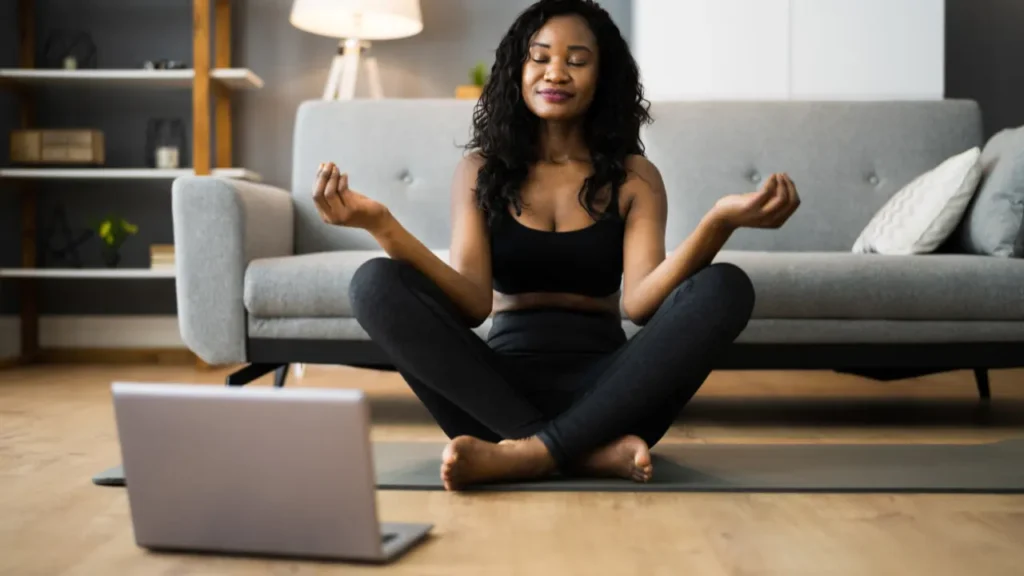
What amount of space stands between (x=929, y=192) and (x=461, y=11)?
2232 millimetres

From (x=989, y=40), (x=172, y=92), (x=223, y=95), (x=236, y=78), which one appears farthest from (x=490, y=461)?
(x=989, y=40)

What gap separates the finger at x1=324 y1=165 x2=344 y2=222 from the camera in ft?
4.37

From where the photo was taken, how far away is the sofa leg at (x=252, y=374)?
7.87 feet

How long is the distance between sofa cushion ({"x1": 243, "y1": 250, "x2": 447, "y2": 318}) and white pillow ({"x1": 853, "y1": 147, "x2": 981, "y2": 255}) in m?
1.28

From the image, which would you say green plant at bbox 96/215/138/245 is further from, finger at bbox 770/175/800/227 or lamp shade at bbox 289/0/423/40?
finger at bbox 770/175/800/227

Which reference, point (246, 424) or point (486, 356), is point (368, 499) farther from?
point (486, 356)

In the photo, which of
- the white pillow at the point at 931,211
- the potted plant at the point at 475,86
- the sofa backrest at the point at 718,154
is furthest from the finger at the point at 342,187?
the potted plant at the point at 475,86

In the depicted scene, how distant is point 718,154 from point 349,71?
1.54m

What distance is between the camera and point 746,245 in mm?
2809

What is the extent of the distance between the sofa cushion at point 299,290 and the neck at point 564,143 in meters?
0.65

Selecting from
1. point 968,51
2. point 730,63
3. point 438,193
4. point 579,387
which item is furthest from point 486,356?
point 968,51

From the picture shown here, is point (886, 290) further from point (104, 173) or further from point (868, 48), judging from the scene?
point (104, 173)

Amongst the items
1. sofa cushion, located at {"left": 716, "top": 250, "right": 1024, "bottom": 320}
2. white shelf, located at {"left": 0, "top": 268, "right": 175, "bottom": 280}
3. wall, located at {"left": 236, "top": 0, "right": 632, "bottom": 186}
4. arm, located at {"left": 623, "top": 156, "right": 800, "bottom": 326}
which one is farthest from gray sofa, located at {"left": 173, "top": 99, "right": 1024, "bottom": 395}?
wall, located at {"left": 236, "top": 0, "right": 632, "bottom": 186}

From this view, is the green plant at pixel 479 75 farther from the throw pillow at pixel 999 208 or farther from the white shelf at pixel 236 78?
the throw pillow at pixel 999 208
